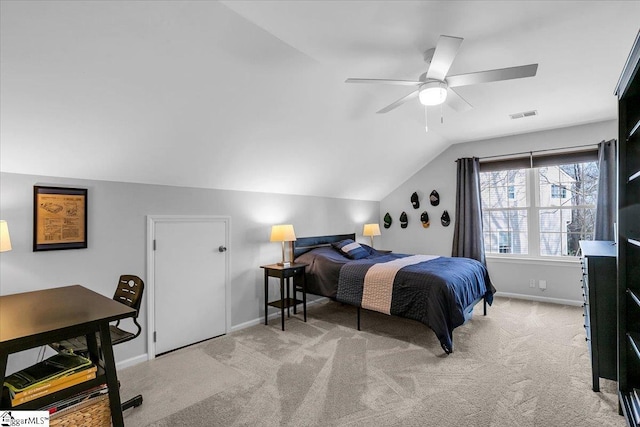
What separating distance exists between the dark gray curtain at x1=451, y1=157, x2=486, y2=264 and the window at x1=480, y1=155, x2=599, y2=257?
282 millimetres

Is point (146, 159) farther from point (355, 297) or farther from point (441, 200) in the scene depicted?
point (441, 200)

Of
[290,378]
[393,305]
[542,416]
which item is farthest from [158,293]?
[542,416]

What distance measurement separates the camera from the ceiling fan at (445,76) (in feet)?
6.17

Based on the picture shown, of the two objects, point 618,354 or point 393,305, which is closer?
point 618,354

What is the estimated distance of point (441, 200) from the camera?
A: 5.48 m

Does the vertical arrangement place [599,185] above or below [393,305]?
above

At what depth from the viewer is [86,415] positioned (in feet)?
5.09

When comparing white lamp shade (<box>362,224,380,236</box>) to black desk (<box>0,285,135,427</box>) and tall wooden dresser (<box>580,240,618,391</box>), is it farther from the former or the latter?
black desk (<box>0,285,135,427</box>)

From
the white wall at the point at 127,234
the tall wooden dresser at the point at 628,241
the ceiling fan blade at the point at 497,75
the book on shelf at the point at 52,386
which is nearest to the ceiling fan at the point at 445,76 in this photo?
the ceiling fan blade at the point at 497,75

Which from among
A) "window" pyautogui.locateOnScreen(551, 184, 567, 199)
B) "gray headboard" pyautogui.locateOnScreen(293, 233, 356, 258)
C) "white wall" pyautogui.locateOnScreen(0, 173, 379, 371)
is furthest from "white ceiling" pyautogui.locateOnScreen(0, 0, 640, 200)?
"window" pyautogui.locateOnScreen(551, 184, 567, 199)

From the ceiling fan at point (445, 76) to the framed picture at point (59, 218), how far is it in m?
2.34

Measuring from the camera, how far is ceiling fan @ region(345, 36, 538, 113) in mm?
1882

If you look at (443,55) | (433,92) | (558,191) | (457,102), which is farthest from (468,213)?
(443,55)

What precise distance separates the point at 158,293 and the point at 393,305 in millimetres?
2334
